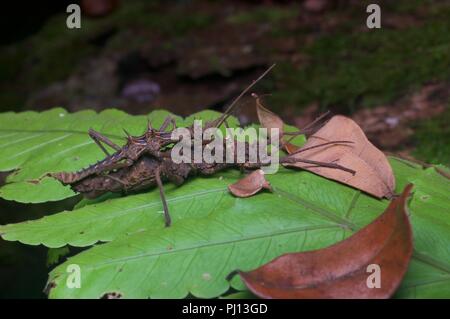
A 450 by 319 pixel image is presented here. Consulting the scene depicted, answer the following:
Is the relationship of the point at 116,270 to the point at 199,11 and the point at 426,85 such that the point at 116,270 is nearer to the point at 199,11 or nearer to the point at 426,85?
the point at 426,85

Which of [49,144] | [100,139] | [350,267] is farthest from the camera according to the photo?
[49,144]

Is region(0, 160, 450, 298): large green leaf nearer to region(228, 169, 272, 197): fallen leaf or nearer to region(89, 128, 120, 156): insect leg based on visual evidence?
region(228, 169, 272, 197): fallen leaf

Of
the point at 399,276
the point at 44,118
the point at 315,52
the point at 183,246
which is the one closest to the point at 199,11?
the point at 315,52

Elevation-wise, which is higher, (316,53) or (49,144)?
(316,53)

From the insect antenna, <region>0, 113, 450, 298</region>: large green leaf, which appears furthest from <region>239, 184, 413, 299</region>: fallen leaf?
the insect antenna

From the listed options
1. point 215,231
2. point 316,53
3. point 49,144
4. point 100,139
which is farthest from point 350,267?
point 316,53

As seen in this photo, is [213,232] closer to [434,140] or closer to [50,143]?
[50,143]
